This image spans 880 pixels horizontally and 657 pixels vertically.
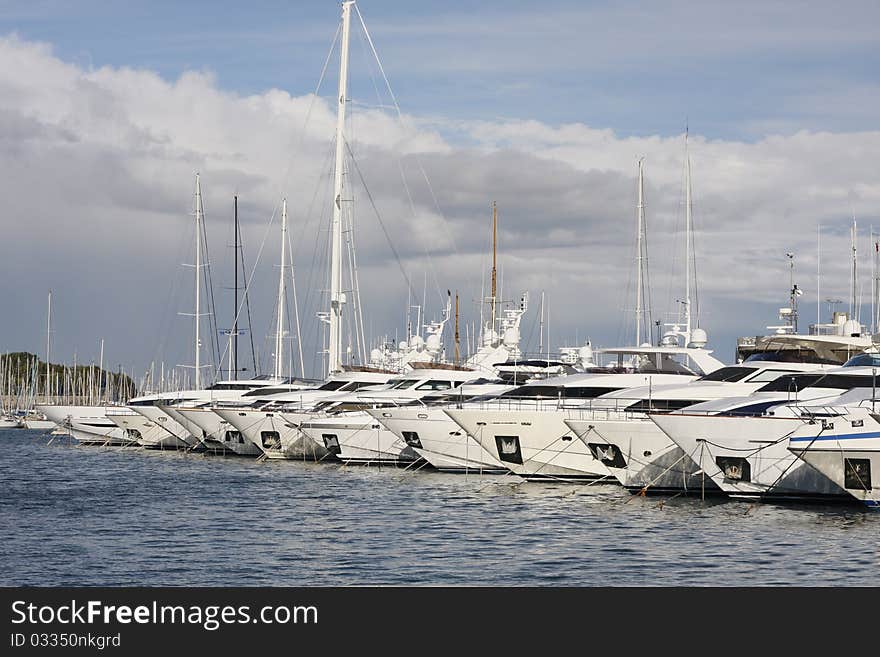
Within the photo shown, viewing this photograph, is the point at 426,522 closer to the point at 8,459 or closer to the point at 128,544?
the point at 128,544

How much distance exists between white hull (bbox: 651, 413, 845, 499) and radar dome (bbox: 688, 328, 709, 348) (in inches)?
796

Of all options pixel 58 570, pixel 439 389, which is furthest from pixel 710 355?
pixel 58 570

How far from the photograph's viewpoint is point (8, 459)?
66688 mm

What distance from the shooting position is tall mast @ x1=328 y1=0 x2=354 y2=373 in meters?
63.7

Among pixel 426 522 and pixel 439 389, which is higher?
pixel 439 389

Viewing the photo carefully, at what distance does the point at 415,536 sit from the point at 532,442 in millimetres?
13189

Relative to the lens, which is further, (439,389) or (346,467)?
(439,389)

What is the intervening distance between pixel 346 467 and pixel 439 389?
7.41 m

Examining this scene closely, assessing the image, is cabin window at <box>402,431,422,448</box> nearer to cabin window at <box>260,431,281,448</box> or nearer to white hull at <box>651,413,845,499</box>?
cabin window at <box>260,431,281,448</box>

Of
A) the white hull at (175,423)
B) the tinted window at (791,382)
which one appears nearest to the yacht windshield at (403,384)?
the white hull at (175,423)

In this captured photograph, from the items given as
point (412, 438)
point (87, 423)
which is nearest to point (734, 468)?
point (412, 438)

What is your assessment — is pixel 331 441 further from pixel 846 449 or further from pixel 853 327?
pixel 846 449

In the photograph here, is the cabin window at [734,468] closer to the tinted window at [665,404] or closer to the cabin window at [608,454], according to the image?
the cabin window at [608,454]
